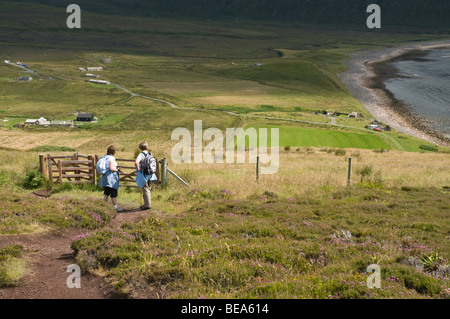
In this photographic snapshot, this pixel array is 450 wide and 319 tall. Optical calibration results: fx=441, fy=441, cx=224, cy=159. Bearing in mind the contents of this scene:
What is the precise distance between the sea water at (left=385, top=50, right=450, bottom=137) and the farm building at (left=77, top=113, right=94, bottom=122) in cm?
5985

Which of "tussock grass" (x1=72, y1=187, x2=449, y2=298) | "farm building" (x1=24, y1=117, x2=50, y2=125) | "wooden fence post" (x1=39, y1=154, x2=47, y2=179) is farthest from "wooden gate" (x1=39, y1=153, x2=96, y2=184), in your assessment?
"farm building" (x1=24, y1=117, x2=50, y2=125)

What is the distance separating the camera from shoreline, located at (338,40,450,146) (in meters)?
71.6

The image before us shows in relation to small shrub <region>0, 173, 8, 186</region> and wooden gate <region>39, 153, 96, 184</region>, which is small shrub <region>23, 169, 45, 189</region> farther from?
small shrub <region>0, 173, 8, 186</region>

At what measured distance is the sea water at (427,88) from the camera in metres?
81.1

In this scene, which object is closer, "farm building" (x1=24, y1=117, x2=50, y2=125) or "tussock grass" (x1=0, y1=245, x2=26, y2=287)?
"tussock grass" (x1=0, y1=245, x2=26, y2=287)

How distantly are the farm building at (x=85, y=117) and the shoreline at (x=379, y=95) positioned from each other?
53.2 metres

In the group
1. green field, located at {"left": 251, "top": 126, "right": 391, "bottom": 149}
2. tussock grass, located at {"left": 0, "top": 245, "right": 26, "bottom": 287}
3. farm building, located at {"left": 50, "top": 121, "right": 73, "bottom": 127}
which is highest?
tussock grass, located at {"left": 0, "top": 245, "right": 26, "bottom": 287}

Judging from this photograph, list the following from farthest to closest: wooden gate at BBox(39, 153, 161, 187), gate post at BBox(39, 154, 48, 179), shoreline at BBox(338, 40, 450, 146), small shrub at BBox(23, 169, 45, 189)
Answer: shoreline at BBox(338, 40, 450, 146) → gate post at BBox(39, 154, 48, 179) → small shrub at BBox(23, 169, 45, 189) → wooden gate at BBox(39, 153, 161, 187)

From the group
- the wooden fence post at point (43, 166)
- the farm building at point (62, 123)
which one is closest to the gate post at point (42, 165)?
the wooden fence post at point (43, 166)

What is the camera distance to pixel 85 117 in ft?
267

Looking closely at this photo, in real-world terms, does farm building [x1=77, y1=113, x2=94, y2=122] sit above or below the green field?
above

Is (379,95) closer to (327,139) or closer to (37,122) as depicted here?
(327,139)
